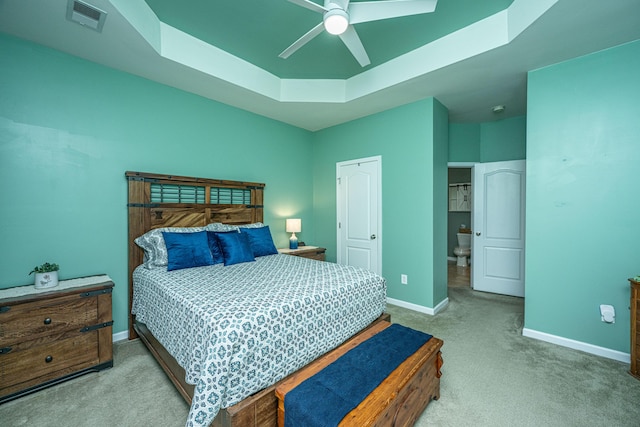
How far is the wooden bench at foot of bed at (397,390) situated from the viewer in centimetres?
121

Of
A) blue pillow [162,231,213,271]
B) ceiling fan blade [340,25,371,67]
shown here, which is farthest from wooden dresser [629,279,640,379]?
blue pillow [162,231,213,271]

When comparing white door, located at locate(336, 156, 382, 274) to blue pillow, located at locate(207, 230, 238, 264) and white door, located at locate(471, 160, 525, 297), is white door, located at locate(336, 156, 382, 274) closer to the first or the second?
white door, located at locate(471, 160, 525, 297)

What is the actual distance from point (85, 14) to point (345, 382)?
3.12 meters

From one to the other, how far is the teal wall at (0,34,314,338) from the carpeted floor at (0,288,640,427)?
0.86 meters

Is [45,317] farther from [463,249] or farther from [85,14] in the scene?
[463,249]

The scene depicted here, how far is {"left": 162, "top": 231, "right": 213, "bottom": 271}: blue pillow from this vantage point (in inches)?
102

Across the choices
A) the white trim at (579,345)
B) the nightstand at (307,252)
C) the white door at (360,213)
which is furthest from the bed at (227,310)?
the white trim at (579,345)

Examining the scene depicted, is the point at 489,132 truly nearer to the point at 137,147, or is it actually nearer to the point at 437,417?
the point at 437,417

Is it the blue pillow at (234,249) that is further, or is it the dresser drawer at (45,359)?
the blue pillow at (234,249)

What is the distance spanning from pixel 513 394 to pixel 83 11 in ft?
14.0

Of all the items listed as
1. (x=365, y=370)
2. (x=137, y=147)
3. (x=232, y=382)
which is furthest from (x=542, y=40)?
(x=137, y=147)

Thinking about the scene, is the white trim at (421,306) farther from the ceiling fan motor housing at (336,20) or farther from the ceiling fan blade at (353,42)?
the ceiling fan motor housing at (336,20)

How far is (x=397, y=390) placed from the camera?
136cm

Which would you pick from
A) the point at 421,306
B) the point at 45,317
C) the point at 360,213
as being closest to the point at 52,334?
the point at 45,317
